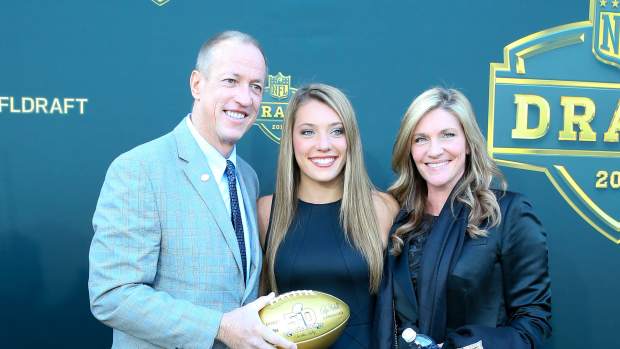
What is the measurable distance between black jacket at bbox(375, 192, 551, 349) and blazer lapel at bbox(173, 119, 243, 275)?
2.23 ft

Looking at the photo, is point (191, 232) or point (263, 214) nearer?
point (191, 232)

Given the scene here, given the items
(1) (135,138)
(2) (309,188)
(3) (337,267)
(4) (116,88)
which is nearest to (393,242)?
(3) (337,267)

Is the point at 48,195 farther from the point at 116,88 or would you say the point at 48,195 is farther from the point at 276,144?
the point at 276,144

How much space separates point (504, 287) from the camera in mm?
1808

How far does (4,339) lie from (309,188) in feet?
4.42

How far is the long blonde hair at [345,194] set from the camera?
203 centimetres

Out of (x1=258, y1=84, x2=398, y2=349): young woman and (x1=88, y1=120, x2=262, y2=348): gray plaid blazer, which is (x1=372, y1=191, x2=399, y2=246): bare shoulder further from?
(x1=88, y1=120, x2=262, y2=348): gray plaid blazer

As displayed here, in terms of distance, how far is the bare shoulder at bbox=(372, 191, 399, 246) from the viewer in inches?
84.6

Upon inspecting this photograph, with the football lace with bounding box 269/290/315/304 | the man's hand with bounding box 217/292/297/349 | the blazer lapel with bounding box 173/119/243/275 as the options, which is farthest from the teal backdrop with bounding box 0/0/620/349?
the man's hand with bounding box 217/292/297/349

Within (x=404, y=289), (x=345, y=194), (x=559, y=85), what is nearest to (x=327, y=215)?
(x=345, y=194)

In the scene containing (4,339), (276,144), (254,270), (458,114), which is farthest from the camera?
(276,144)

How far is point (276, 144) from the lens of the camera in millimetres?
2365

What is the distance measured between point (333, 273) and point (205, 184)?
2.05 ft

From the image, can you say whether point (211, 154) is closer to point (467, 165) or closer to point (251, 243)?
point (251, 243)
